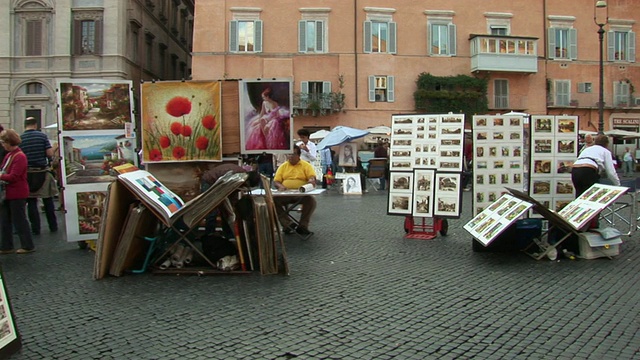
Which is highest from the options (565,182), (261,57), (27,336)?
(261,57)

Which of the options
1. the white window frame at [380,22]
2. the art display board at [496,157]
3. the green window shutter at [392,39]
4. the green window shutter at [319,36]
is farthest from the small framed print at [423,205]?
the green window shutter at [392,39]

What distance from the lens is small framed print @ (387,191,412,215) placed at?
8.70 metres

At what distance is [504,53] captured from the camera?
3181 centimetres

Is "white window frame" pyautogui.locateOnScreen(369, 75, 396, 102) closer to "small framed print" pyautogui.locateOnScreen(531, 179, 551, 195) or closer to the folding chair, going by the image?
the folding chair

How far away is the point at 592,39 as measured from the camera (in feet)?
111

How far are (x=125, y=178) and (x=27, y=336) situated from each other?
204 cm

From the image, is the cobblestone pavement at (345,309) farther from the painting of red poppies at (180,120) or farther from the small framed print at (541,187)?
the painting of red poppies at (180,120)

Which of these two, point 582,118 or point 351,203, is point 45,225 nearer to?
point 351,203

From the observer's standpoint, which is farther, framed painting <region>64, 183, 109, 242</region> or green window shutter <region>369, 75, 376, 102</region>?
green window shutter <region>369, 75, 376, 102</region>

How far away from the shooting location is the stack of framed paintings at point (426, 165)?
8.47m

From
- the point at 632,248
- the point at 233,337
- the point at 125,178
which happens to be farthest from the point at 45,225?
the point at 632,248

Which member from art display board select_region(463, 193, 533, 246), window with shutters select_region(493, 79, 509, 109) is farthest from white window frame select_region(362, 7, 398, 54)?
art display board select_region(463, 193, 533, 246)

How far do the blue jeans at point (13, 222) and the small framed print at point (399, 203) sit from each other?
A: 197 inches

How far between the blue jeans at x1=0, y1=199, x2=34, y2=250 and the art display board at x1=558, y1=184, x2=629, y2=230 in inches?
264
